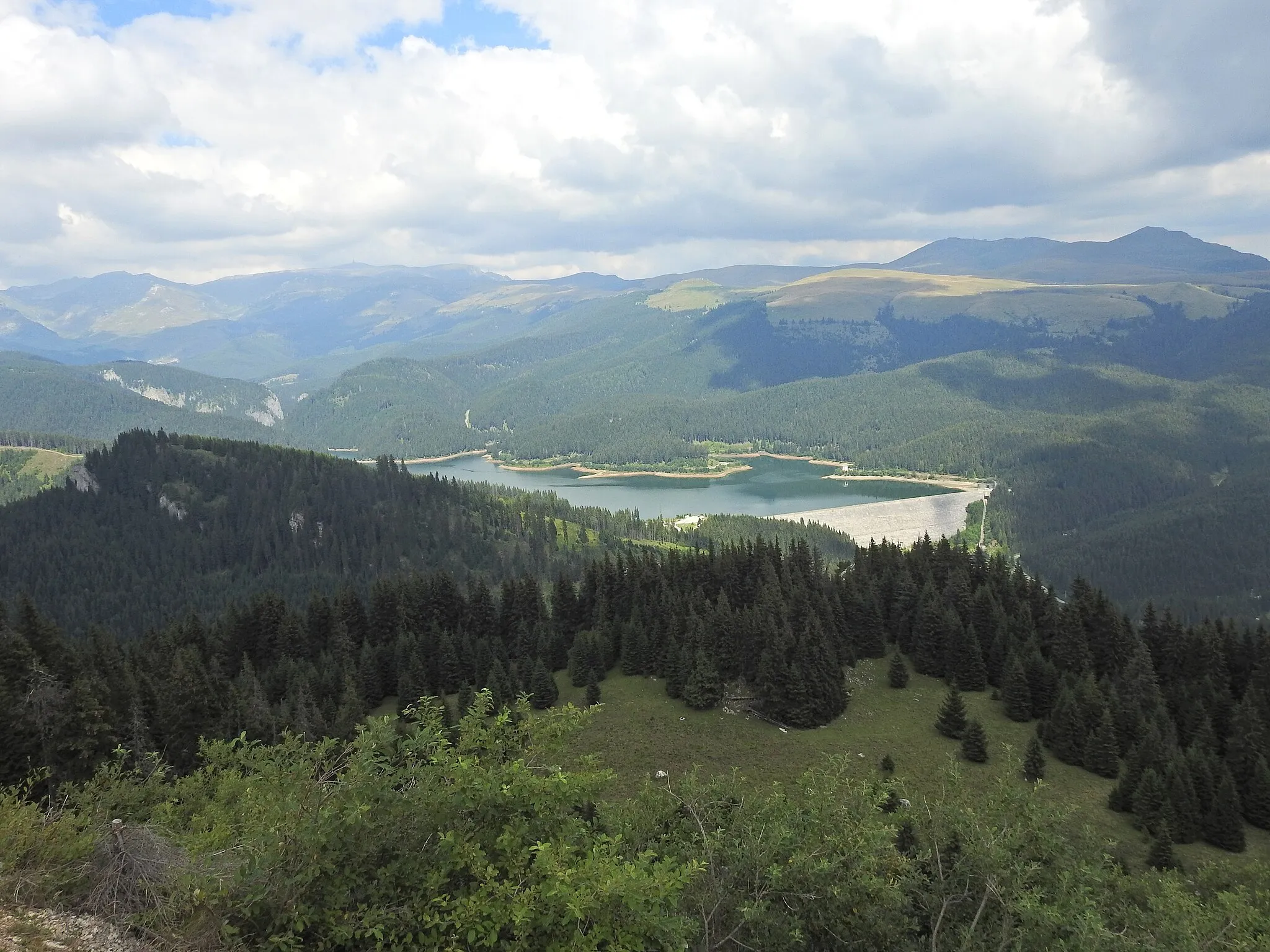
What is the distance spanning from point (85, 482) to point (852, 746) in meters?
212

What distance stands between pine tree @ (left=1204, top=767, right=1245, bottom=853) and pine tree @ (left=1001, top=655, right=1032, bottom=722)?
18.6m

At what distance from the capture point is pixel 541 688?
70750 millimetres

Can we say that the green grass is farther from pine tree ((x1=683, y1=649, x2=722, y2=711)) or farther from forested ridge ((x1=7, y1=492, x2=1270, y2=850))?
forested ridge ((x1=7, y1=492, x2=1270, y2=850))

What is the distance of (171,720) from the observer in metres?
55.3

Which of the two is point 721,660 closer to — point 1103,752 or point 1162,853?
point 1103,752

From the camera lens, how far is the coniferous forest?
16422 millimetres

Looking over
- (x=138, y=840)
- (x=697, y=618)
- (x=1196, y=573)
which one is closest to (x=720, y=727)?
(x=697, y=618)

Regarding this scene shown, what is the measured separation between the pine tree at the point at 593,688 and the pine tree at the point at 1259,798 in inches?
1972

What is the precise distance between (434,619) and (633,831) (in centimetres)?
6962

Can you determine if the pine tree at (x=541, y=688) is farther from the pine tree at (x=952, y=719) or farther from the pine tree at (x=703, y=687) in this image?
the pine tree at (x=952, y=719)

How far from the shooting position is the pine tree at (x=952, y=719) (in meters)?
64.3

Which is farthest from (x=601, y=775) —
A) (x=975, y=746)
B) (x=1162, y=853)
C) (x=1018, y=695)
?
(x=1018, y=695)

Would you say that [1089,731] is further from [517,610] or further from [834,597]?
[517,610]

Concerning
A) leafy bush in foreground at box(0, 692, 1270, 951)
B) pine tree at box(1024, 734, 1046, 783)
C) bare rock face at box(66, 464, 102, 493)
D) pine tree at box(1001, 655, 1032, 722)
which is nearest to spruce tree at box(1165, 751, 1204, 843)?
pine tree at box(1024, 734, 1046, 783)
